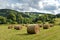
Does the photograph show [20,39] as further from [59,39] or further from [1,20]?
[1,20]

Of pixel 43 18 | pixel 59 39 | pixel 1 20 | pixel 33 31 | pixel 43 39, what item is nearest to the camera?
pixel 59 39

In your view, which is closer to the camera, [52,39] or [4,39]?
[52,39]

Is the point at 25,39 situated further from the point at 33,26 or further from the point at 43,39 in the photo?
the point at 33,26

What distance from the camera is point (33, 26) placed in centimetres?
2567

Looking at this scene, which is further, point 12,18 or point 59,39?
point 12,18

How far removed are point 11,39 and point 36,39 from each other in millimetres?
3055

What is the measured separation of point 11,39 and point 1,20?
82221 mm

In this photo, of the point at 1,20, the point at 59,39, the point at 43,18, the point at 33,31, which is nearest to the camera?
the point at 59,39

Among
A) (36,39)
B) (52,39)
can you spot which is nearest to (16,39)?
(36,39)

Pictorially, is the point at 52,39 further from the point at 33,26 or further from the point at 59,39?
A: the point at 33,26

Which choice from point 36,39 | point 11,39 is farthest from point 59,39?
point 11,39

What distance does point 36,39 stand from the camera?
20594mm

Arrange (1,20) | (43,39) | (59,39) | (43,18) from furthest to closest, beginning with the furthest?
(43,18)
(1,20)
(43,39)
(59,39)

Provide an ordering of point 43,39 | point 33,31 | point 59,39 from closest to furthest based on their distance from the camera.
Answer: point 59,39 < point 43,39 < point 33,31
